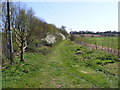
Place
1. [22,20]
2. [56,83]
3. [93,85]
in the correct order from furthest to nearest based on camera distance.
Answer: [22,20]
[56,83]
[93,85]

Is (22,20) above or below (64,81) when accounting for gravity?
above

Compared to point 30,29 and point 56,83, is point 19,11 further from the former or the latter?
point 56,83

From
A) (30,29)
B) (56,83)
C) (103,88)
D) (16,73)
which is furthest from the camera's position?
(30,29)

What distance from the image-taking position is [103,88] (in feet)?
23.7

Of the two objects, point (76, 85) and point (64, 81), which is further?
point (64, 81)

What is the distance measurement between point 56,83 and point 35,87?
1356 millimetres

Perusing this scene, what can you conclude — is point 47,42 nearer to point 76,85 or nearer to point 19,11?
point 19,11

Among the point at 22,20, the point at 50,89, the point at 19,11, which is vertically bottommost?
the point at 50,89

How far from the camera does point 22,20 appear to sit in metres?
15.5

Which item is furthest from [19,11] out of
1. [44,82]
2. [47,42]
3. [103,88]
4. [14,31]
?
[47,42]

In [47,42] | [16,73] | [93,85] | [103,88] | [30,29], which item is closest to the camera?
[103,88]

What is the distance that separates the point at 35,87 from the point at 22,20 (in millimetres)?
10005

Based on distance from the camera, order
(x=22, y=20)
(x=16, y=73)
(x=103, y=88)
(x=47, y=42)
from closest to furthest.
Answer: (x=103, y=88) < (x=16, y=73) < (x=22, y=20) < (x=47, y=42)

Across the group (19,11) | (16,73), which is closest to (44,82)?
(16,73)
